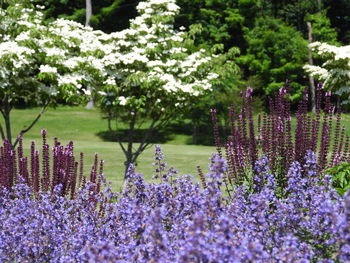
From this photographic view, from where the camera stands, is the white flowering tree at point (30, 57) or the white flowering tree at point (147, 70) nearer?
the white flowering tree at point (30, 57)

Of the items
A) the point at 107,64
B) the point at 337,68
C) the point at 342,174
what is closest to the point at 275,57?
the point at 337,68

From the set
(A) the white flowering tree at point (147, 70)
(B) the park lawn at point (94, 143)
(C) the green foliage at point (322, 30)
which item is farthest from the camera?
(C) the green foliage at point (322, 30)

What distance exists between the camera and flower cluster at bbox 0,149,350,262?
3539 mm

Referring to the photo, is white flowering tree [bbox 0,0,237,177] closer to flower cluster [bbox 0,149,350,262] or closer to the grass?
the grass

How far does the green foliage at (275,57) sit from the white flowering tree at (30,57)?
29542 mm

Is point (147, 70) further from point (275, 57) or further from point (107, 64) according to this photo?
point (275, 57)

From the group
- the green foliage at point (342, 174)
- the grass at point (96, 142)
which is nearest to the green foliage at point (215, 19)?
the grass at point (96, 142)

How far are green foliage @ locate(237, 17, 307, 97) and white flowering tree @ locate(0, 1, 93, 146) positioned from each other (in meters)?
29.5

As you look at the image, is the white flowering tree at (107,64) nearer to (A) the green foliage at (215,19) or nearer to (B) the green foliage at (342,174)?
(B) the green foliage at (342,174)

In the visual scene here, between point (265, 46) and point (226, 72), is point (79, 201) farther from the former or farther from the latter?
point (265, 46)

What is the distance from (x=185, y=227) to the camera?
4.88 m

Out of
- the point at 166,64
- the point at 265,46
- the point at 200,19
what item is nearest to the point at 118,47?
the point at 166,64

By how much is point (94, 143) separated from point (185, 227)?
24.7 m

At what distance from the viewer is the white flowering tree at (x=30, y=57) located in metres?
12.4
